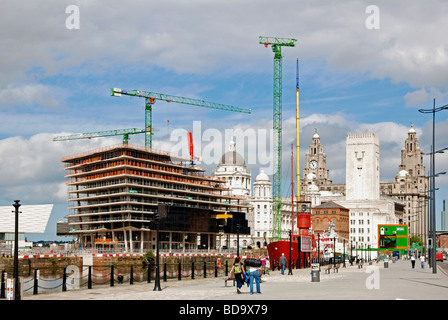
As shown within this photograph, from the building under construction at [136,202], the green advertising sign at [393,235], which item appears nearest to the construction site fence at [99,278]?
the building under construction at [136,202]

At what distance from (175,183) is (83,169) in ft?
70.1

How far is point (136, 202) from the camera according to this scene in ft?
429

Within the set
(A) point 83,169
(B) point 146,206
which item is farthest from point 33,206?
(B) point 146,206

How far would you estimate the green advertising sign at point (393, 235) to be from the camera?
161500 millimetres

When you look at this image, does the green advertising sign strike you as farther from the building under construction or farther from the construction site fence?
the construction site fence

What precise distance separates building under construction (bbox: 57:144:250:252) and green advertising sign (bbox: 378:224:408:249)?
37.5 m

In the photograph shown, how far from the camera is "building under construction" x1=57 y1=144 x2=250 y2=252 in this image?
433 feet

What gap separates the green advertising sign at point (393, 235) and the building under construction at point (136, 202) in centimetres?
3751

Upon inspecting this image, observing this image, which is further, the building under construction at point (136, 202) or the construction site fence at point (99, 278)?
the building under construction at point (136, 202)

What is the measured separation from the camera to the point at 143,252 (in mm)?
120000

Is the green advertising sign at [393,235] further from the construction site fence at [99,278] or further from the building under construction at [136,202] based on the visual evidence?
the construction site fence at [99,278]

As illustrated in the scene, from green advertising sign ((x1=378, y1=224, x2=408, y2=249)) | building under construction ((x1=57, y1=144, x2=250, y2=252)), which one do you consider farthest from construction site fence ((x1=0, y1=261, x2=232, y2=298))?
green advertising sign ((x1=378, y1=224, x2=408, y2=249))
